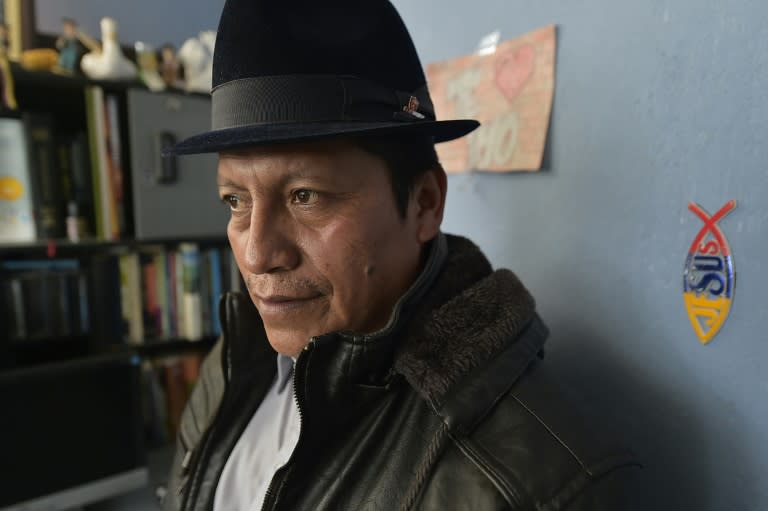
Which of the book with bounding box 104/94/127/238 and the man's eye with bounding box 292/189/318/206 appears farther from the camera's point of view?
the book with bounding box 104/94/127/238

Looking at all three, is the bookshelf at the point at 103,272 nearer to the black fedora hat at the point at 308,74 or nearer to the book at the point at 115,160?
the book at the point at 115,160

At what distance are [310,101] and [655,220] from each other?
45cm

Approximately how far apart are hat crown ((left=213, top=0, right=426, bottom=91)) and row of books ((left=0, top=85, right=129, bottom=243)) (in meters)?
1.02

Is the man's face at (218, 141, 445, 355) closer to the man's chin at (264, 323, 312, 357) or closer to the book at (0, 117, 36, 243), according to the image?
the man's chin at (264, 323, 312, 357)

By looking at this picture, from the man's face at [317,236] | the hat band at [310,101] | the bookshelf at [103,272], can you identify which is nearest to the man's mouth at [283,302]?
the man's face at [317,236]

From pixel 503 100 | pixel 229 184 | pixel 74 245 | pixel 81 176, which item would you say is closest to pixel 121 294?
pixel 74 245

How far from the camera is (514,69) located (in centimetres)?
79

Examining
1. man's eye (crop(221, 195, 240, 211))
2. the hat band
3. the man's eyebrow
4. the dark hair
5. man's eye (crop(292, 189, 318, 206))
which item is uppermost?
the hat band

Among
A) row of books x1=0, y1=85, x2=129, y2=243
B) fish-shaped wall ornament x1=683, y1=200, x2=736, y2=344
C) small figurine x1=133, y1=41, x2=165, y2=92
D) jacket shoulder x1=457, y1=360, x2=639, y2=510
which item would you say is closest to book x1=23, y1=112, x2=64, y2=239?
row of books x1=0, y1=85, x2=129, y2=243

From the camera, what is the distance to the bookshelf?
1.34 meters

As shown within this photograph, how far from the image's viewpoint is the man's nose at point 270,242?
634mm

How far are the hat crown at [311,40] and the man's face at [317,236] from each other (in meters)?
0.10

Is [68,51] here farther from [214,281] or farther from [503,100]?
[503,100]

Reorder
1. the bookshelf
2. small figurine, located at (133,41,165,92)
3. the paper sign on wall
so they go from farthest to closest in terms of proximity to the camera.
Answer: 1. small figurine, located at (133,41,165,92)
2. the bookshelf
3. the paper sign on wall
